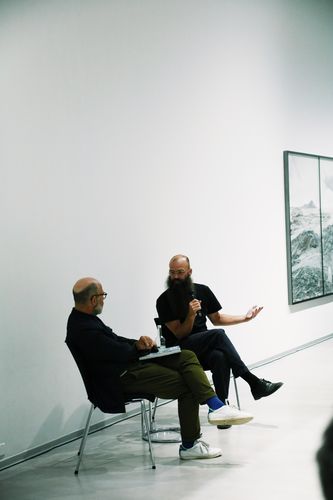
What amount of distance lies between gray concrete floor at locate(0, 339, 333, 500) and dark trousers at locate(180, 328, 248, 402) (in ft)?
1.38

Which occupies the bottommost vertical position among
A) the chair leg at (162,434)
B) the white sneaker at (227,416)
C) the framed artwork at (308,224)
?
the chair leg at (162,434)

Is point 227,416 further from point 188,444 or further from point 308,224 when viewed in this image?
point 308,224

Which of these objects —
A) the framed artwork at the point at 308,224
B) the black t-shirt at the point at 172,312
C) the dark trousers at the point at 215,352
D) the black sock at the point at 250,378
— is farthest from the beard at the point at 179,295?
the framed artwork at the point at 308,224

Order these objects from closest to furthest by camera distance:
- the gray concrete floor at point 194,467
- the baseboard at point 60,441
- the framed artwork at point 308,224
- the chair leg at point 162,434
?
the gray concrete floor at point 194,467
the baseboard at point 60,441
the chair leg at point 162,434
the framed artwork at point 308,224

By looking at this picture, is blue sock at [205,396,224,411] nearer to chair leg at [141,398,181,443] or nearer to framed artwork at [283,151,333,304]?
chair leg at [141,398,181,443]

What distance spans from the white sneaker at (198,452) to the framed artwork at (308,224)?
4.18 m

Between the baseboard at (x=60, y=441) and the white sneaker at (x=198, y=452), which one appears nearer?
the white sneaker at (x=198, y=452)

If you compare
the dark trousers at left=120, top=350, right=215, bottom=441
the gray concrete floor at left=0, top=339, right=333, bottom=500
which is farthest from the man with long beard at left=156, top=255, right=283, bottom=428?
the dark trousers at left=120, top=350, right=215, bottom=441

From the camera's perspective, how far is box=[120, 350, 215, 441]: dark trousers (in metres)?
4.31

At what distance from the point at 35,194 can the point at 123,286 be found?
1.23 metres

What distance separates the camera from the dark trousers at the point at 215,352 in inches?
201

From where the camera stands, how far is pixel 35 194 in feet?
15.3

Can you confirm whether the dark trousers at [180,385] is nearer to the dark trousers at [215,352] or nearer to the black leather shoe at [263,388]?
the dark trousers at [215,352]

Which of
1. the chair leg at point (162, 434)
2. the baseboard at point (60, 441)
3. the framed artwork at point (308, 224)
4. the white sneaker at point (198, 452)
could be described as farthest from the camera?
the framed artwork at point (308, 224)
